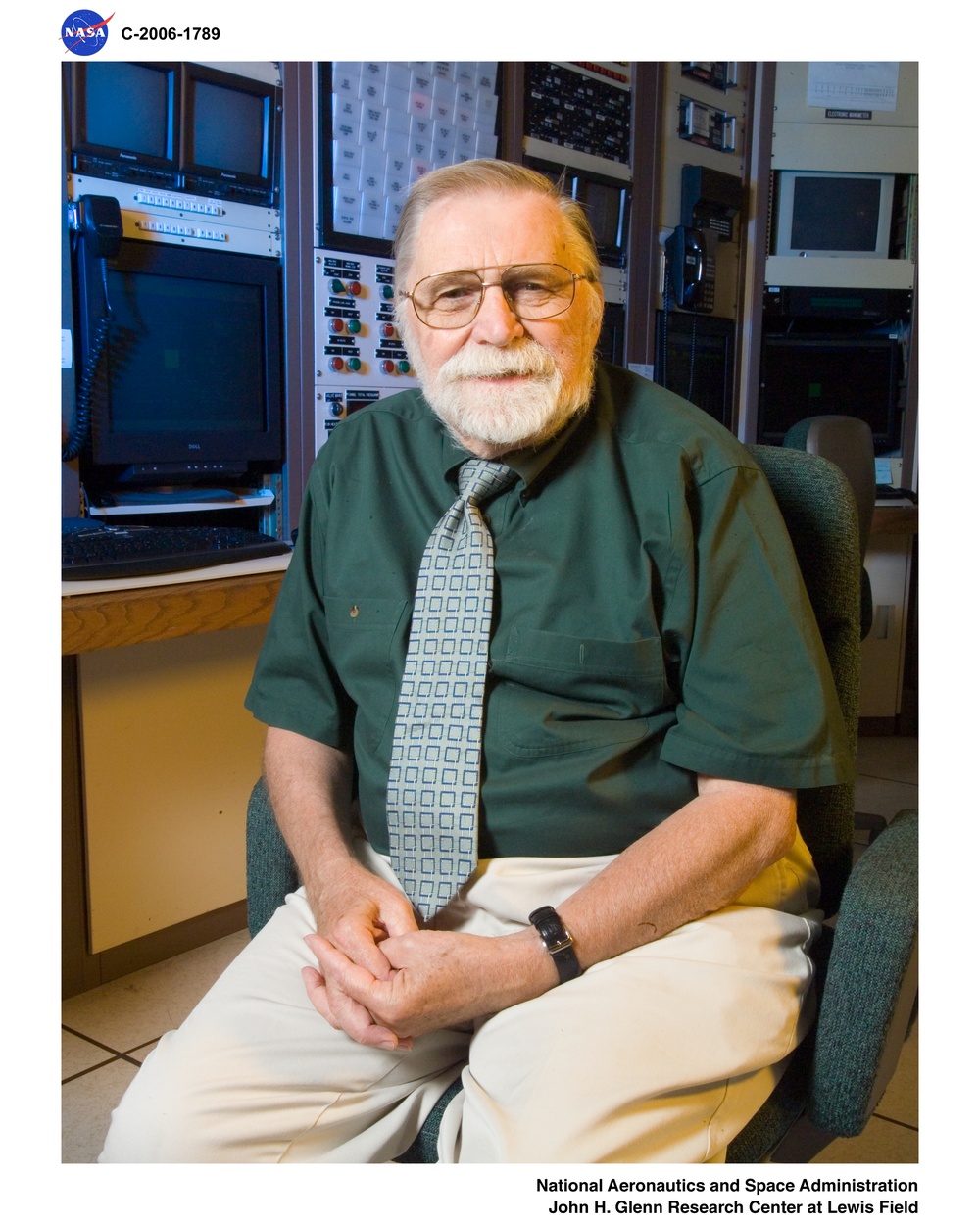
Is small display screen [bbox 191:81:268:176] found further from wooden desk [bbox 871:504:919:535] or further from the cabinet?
the cabinet

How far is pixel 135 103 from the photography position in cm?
198

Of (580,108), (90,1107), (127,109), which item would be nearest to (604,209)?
(580,108)

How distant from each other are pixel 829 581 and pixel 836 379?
271 centimetres

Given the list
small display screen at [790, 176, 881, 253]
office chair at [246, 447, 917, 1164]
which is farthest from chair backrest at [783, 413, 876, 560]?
small display screen at [790, 176, 881, 253]

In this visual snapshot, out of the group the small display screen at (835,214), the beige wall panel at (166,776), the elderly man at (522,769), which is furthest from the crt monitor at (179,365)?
the small display screen at (835,214)

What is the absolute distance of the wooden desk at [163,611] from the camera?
139 cm

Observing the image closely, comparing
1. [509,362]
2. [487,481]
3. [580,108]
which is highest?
[580,108]

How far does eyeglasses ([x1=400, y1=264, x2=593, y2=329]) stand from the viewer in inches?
42.1

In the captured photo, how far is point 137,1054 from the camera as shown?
1629mm

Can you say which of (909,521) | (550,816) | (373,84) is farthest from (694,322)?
(550,816)

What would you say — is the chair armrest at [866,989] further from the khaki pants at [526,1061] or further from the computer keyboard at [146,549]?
the computer keyboard at [146,549]

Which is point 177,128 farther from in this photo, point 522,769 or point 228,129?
point 522,769

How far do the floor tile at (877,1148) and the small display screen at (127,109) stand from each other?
6.92 feet

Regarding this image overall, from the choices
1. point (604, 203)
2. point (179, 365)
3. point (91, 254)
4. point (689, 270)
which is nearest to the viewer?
point (91, 254)
